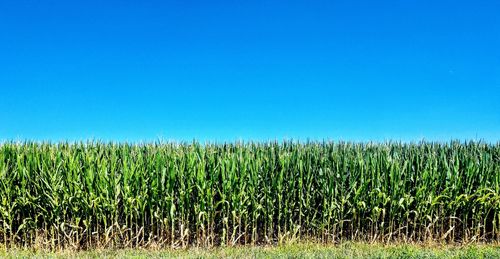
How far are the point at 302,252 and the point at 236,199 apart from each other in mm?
1978

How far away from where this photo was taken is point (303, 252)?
998cm

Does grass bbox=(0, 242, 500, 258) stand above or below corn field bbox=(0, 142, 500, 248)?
below

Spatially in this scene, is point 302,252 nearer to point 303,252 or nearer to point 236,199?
point 303,252

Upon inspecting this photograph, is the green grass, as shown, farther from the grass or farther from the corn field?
the corn field

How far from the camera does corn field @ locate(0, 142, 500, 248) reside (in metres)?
11.3

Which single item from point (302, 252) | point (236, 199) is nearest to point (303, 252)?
point (302, 252)

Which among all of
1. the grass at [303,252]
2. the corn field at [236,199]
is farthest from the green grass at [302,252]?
the corn field at [236,199]

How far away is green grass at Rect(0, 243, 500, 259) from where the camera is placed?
31.6 feet

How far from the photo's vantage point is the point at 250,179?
453 inches

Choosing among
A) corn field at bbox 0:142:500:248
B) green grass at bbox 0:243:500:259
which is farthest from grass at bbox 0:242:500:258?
corn field at bbox 0:142:500:248

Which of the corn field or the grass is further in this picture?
the corn field

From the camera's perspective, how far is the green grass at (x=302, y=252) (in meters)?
9.62

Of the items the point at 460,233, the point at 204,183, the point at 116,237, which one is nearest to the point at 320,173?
the point at 204,183

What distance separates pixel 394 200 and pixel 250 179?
299cm
